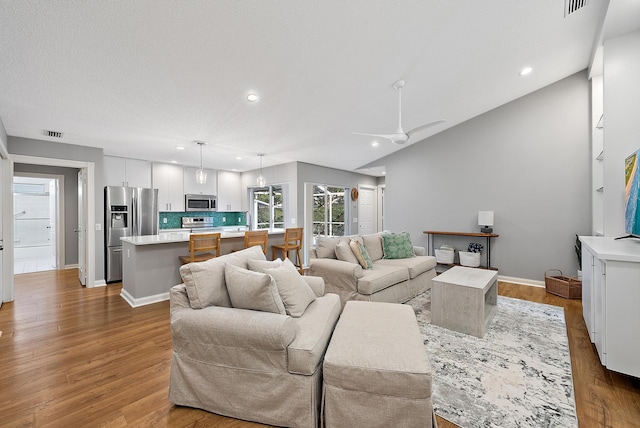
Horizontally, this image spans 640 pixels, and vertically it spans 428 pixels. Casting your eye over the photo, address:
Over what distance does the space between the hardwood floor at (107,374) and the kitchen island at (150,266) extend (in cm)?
21

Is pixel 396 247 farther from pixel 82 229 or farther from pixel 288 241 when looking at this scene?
pixel 82 229

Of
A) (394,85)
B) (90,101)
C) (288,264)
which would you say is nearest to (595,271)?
(288,264)

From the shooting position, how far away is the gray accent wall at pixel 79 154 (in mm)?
3850

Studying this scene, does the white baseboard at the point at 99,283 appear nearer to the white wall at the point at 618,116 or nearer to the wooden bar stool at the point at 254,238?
the wooden bar stool at the point at 254,238

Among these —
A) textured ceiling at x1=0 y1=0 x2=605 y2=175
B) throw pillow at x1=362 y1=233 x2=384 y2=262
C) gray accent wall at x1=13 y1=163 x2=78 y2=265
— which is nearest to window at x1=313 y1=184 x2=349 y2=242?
textured ceiling at x1=0 y1=0 x2=605 y2=175

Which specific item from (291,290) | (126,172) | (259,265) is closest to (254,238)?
(259,265)

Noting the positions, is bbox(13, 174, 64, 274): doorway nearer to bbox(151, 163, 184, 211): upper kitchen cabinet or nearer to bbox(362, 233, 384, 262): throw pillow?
bbox(151, 163, 184, 211): upper kitchen cabinet

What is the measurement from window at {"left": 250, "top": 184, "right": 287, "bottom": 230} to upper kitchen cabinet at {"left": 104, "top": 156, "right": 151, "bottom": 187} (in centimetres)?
250

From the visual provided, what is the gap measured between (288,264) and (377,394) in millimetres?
1156

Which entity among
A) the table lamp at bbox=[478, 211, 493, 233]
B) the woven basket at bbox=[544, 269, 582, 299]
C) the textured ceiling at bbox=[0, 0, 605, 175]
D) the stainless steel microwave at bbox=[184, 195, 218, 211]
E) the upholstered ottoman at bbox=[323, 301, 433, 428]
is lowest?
the woven basket at bbox=[544, 269, 582, 299]

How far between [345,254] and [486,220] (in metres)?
3.03

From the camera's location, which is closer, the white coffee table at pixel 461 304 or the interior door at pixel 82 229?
the white coffee table at pixel 461 304

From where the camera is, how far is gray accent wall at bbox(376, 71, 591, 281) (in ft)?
13.7

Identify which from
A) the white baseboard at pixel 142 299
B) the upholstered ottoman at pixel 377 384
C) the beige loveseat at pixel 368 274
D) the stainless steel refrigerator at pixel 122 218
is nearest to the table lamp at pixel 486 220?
the beige loveseat at pixel 368 274
